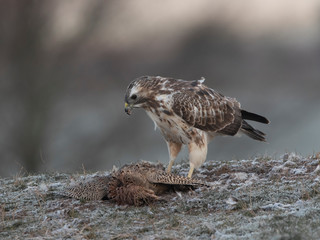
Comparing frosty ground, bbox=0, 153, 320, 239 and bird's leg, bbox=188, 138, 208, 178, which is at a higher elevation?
bird's leg, bbox=188, 138, 208, 178

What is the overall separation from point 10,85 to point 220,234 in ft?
41.9

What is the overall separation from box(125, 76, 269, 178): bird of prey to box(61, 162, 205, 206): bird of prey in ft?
2.74

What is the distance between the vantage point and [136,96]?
22.6 feet

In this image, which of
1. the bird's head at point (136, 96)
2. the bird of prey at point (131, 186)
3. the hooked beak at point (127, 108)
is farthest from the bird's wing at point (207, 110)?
the bird of prey at point (131, 186)

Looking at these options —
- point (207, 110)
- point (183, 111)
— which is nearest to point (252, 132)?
point (207, 110)

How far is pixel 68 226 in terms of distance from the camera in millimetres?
5289

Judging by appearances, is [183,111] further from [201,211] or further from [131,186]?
[201,211]

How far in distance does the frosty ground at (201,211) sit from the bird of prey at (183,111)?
1.61ft

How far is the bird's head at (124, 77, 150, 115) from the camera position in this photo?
22.5 ft

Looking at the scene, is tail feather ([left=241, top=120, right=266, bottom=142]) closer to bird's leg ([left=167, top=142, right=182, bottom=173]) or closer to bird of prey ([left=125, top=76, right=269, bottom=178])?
bird of prey ([left=125, top=76, right=269, bottom=178])

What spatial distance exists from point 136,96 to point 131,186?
1348mm

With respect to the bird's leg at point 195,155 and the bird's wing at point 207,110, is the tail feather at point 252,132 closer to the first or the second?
the bird's wing at point 207,110

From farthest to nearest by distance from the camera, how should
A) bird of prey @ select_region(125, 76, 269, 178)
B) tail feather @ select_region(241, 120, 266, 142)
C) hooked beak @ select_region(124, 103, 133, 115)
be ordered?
tail feather @ select_region(241, 120, 266, 142) < bird of prey @ select_region(125, 76, 269, 178) < hooked beak @ select_region(124, 103, 133, 115)

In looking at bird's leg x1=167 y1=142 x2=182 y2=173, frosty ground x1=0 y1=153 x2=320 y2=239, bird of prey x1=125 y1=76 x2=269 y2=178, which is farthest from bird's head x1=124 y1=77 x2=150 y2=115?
frosty ground x1=0 y1=153 x2=320 y2=239
